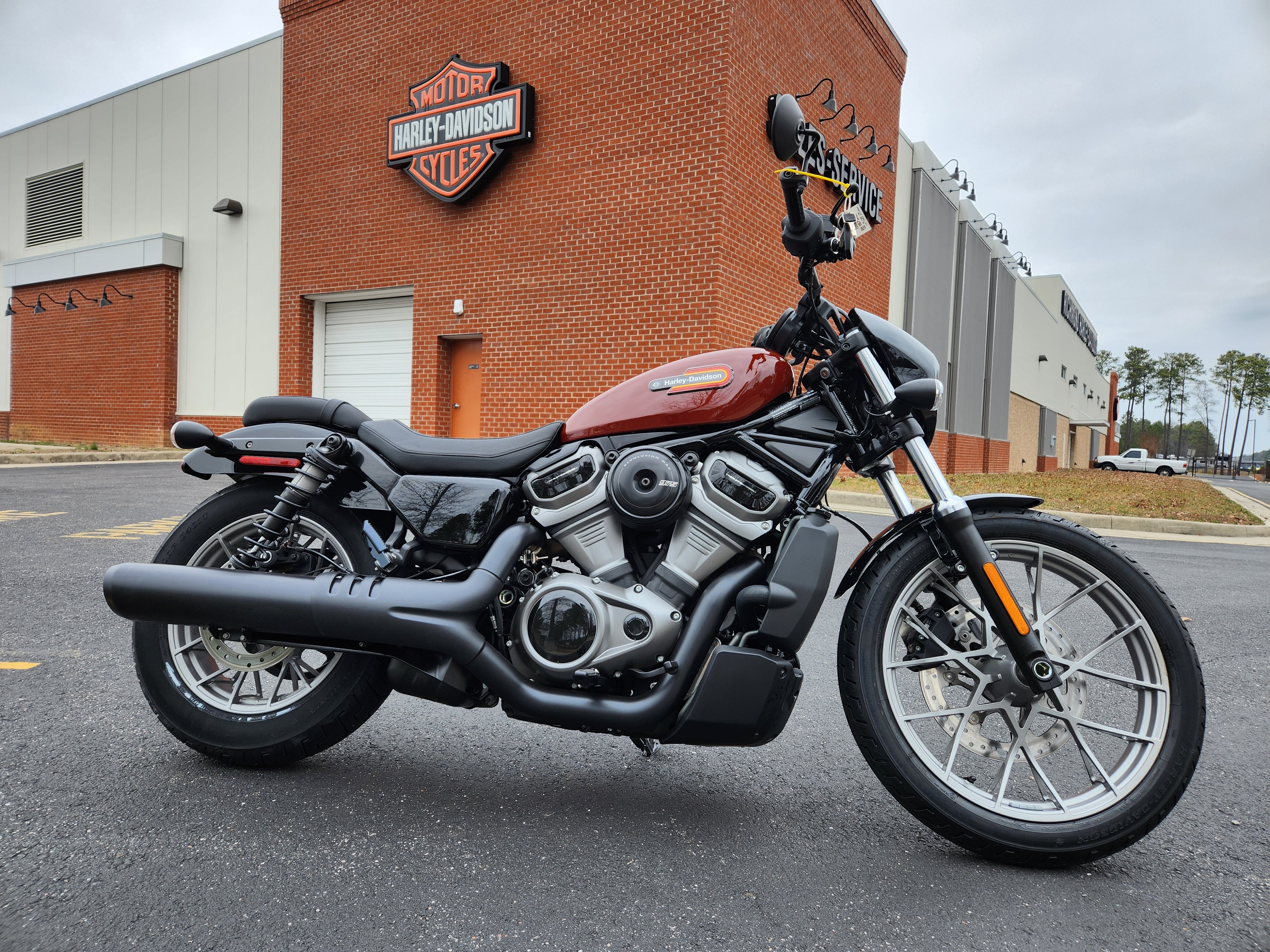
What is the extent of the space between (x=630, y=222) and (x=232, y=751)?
1103 centimetres

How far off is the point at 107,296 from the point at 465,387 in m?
10.5

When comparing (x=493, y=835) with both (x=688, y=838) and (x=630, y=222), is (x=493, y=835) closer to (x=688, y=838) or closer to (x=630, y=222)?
(x=688, y=838)

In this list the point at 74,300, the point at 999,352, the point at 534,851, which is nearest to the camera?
the point at 534,851

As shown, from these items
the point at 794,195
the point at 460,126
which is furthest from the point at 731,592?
the point at 460,126

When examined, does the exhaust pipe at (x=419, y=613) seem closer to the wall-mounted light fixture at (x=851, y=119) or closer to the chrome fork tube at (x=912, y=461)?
the chrome fork tube at (x=912, y=461)

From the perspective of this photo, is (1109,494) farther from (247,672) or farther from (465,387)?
(247,672)

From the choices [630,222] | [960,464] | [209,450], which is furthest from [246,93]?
[960,464]

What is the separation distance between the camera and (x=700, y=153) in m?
11.7

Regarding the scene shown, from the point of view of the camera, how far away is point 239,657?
2479 mm

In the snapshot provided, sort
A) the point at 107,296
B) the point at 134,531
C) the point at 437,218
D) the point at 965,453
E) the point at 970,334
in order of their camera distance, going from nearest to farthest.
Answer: the point at 134,531, the point at 437,218, the point at 107,296, the point at 965,453, the point at 970,334

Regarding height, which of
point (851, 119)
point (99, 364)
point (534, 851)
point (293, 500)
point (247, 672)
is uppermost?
point (851, 119)

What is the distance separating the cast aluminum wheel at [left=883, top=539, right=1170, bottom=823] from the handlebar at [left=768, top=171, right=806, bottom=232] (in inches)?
A: 40.0

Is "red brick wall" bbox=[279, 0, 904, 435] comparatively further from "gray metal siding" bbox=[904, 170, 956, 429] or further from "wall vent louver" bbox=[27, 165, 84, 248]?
"wall vent louver" bbox=[27, 165, 84, 248]

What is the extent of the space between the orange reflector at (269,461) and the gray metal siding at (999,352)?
89.2ft
